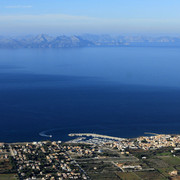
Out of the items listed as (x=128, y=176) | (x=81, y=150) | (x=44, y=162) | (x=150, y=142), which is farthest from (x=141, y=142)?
(x=44, y=162)

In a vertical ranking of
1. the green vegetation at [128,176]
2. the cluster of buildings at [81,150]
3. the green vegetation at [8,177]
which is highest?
the green vegetation at [8,177]

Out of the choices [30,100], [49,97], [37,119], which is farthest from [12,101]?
[37,119]

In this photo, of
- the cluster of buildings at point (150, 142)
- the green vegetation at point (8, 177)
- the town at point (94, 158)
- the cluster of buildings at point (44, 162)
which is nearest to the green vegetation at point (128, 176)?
the town at point (94, 158)

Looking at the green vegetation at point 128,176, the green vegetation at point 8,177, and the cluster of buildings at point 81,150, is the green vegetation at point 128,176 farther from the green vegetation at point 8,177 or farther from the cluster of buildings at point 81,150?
the green vegetation at point 8,177

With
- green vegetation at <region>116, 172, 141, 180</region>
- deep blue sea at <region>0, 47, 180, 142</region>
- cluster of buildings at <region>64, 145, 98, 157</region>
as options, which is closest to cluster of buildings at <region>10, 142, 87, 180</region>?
cluster of buildings at <region>64, 145, 98, 157</region>

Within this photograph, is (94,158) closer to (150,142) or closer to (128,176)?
(128,176)

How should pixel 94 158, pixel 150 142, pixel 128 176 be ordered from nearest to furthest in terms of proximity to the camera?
pixel 128 176, pixel 94 158, pixel 150 142

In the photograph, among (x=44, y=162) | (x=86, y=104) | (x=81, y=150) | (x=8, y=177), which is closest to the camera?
(x=8, y=177)
